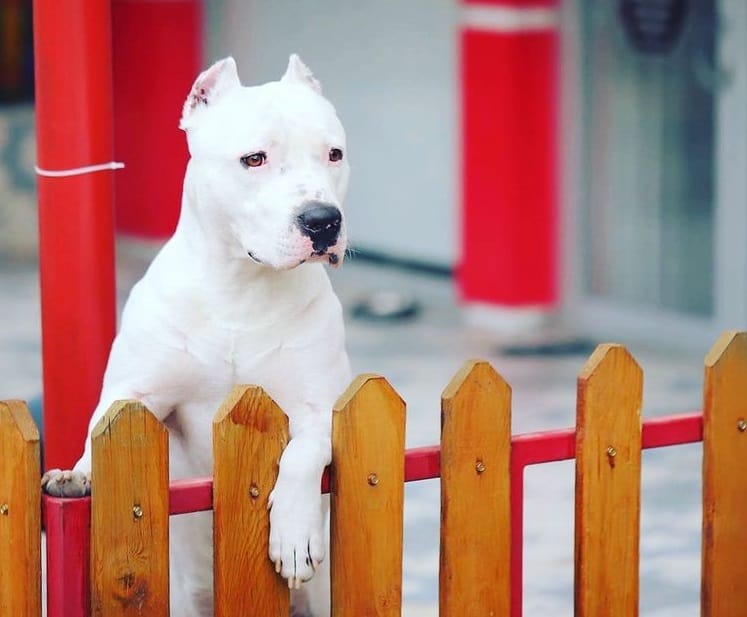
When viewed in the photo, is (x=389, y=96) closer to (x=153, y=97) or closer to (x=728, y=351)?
(x=153, y=97)

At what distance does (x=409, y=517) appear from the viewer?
5703 mm

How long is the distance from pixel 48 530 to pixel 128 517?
14 cm

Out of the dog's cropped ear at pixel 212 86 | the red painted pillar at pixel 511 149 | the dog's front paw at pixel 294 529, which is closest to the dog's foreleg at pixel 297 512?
the dog's front paw at pixel 294 529

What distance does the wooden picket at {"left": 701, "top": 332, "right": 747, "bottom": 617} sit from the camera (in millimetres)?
3688

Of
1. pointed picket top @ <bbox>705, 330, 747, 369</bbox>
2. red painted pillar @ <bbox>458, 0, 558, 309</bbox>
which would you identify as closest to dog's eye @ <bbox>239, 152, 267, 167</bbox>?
pointed picket top @ <bbox>705, 330, 747, 369</bbox>

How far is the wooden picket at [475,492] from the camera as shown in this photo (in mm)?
3379

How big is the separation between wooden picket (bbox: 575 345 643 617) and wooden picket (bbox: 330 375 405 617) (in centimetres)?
43

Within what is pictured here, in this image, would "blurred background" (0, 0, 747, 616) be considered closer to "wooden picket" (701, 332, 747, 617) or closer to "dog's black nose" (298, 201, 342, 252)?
"wooden picket" (701, 332, 747, 617)

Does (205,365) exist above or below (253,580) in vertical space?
above

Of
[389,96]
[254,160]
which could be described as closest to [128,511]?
[254,160]

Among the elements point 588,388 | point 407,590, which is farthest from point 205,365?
point 407,590

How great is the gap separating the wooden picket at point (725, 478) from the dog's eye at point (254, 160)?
3.42 feet

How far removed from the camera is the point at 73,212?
404cm

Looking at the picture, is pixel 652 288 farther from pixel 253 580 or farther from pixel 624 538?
pixel 253 580
